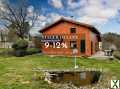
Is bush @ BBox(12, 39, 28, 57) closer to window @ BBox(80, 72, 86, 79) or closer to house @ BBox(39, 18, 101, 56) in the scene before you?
house @ BBox(39, 18, 101, 56)

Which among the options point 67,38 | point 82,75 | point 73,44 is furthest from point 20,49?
point 82,75

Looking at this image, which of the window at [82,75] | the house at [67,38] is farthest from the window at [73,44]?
the window at [82,75]

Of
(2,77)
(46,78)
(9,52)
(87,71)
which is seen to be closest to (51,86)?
(46,78)

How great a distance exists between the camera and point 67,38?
49.3m

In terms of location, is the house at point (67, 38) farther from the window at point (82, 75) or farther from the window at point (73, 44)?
the window at point (82, 75)

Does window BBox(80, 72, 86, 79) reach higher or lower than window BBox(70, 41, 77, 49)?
lower

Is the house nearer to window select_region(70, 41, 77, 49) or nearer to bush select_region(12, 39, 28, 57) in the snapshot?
window select_region(70, 41, 77, 49)

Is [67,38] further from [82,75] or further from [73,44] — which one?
[82,75]

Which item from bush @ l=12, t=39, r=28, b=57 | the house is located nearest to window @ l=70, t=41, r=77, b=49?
the house

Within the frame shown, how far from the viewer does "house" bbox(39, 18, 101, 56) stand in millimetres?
48875

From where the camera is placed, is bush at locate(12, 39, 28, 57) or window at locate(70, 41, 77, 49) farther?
bush at locate(12, 39, 28, 57)

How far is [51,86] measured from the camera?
22.2 meters

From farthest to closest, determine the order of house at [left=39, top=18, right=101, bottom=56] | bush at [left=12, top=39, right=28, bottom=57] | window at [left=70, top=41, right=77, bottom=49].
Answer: bush at [left=12, top=39, right=28, bottom=57]
window at [left=70, top=41, right=77, bottom=49]
house at [left=39, top=18, right=101, bottom=56]

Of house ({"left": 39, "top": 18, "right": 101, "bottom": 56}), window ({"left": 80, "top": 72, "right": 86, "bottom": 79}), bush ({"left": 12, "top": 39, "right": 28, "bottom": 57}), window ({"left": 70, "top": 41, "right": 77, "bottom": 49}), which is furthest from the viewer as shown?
bush ({"left": 12, "top": 39, "right": 28, "bottom": 57})
